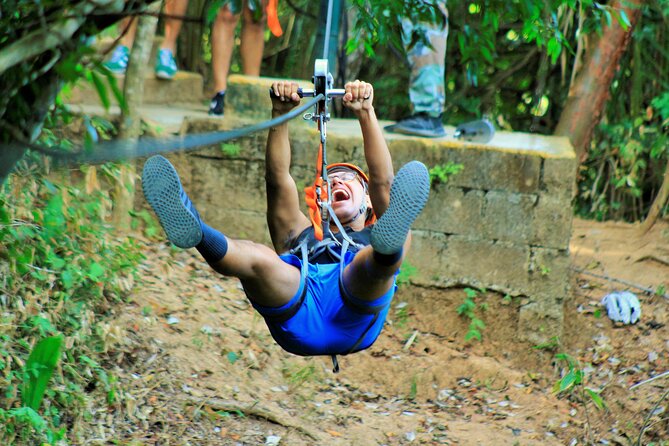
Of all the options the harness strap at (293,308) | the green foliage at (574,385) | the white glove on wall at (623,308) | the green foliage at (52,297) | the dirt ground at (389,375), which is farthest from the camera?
the white glove on wall at (623,308)

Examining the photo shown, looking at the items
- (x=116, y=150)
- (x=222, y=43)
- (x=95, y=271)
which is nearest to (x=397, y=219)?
(x=116, y=150)

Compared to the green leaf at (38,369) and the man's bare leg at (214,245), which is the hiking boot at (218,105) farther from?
the man's bare leg at (214,245)

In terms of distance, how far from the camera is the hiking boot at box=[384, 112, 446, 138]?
547 cm

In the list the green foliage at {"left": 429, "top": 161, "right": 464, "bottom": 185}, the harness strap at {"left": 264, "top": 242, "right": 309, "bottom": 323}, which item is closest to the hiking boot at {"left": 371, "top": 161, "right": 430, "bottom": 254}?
the harness strap at {"left": 264, "top": 242, "right": 309, "bottom": 323}

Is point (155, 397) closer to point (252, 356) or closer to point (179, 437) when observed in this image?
point (179, 437)

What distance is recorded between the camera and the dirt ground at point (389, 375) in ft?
15.0

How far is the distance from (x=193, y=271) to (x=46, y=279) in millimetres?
1639

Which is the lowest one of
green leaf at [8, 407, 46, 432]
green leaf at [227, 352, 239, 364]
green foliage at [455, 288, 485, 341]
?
green leaf at [227, 352, 239, 364]

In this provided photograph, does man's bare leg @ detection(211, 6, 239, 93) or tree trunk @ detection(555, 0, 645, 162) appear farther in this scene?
tree trunk @ detection(555, 0, 645, 162)

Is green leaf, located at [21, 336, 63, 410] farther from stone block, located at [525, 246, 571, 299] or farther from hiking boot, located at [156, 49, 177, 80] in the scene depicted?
hiking boot, located at [156, 49, 177, 80]

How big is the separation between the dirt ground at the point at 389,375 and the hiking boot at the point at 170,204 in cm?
187

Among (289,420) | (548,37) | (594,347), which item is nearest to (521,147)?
(594,347)

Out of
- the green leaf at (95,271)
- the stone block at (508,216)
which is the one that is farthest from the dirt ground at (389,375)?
the stone block at (508,216)

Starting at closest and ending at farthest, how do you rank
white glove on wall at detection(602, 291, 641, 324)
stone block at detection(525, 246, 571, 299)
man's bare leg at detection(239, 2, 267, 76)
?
stone block at detection(525, 246, 571, 299) → white glove on wall at detection(602, 291, 641, 324) → man's bare leg at detection(239, 2, 267, 76)
